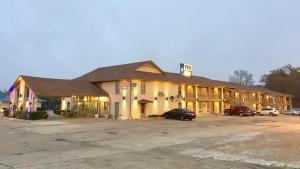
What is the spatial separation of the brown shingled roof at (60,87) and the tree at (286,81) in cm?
6380

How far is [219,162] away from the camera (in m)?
10.3

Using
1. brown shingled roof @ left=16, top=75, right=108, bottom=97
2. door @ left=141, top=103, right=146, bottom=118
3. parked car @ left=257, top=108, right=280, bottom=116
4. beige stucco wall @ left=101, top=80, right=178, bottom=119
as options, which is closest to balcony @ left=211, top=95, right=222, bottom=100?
parked car @ left=257, top=108, right=280, bottom=116

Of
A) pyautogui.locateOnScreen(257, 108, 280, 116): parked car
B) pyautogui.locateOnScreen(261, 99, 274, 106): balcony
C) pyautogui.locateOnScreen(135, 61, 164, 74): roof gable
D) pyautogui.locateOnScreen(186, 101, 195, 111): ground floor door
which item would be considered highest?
pyautogui.locateOnScreen(135, 61, 164, 74): roof gable

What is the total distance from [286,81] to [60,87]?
6917 centimetres

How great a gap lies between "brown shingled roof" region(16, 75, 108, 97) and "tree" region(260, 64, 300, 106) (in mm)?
63803

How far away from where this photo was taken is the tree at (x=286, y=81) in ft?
268

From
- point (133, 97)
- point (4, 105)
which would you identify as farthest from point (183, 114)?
point (4, 105)

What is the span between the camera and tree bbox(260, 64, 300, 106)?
81562 mm

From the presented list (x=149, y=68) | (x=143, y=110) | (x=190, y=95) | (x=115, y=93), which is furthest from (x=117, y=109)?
(x=190, y=95)

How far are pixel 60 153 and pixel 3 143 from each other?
4591mm

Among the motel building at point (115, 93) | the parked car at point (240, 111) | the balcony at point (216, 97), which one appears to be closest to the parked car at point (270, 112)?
the parked car at point (240, 111)

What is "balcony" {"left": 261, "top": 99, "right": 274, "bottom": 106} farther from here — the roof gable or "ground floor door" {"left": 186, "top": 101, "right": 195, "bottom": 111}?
the roof gable

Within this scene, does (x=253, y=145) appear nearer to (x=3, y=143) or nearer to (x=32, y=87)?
(x=3, y=143)

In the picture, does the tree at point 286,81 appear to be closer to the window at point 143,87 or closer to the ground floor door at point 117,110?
the window at point 143,87
